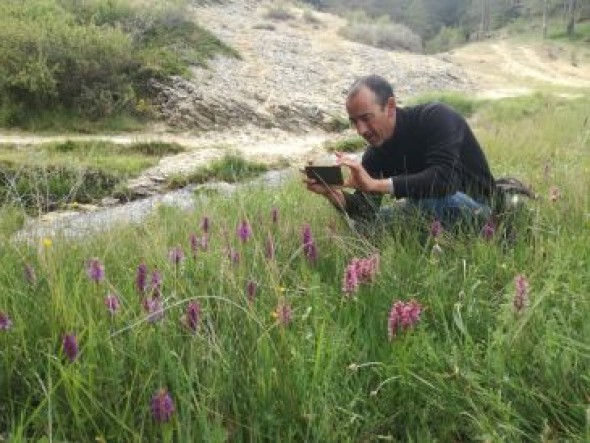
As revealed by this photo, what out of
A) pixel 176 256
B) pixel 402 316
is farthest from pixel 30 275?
pixel 402 316

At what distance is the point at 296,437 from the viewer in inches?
71.5

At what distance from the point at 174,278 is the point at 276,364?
2.50 feet

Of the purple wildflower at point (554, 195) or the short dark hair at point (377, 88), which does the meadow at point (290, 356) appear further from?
the short dark hair at point (377, 88)

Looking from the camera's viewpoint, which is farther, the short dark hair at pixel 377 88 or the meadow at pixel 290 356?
the short dark hair at pixel 377 88

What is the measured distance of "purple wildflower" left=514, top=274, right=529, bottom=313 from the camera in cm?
199

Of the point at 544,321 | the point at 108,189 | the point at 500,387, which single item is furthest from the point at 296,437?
the point at 108,189

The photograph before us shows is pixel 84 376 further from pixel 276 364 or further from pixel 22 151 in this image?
pixel 22 151

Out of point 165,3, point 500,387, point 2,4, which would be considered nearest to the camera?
point 500,387

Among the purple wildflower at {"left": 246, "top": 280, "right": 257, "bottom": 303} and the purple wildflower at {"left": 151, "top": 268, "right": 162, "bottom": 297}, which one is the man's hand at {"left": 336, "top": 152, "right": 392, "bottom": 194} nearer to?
the purple wildflower at {"left": 246, "top": 280, "right": 257, "bottom": 303}

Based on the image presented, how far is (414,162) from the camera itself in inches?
174

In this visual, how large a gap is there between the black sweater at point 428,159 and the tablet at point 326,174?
37cm

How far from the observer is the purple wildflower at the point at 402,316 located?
199cm

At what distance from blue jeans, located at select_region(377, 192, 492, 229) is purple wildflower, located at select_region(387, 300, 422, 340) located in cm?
197

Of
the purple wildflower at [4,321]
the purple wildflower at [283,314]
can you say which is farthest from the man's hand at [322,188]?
the purple wildflower at [4,321]
